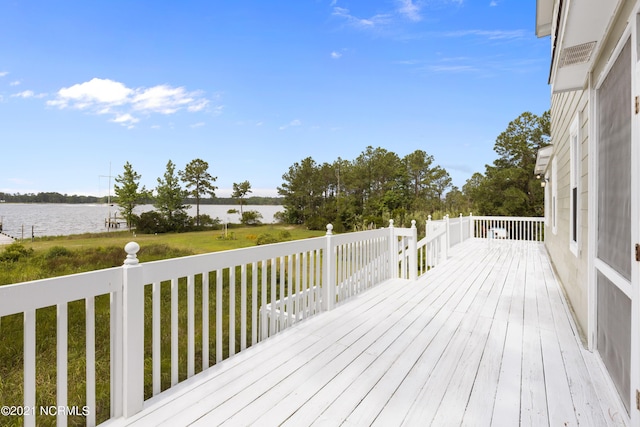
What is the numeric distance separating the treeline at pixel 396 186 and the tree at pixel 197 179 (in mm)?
6983

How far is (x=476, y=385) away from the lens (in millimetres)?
2070

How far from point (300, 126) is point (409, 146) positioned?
1161cm

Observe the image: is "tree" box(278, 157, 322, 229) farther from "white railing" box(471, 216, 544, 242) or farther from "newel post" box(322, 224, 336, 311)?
"newel post" box(322, 224, 336, 311)

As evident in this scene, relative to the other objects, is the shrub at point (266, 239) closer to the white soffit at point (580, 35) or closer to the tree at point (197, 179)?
the tree at point (197, 179)

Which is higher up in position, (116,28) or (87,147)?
(116,28)

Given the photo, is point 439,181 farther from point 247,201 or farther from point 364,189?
point 247,201

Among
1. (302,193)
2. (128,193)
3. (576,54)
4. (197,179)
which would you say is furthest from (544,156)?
(197,179)

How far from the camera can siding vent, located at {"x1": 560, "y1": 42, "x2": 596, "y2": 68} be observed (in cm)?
230

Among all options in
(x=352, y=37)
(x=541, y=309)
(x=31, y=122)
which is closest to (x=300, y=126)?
(x=352, y=37)

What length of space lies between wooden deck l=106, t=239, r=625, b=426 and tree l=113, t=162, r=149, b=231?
21458mm

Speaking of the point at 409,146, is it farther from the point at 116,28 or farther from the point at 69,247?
the point at 69,247

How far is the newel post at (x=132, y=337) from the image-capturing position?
5.67 feet

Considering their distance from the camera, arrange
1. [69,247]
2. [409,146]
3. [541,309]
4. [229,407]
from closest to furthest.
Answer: [229,407] → [541,309] → [69,247] → [409,146]

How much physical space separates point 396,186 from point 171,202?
18596 mm
